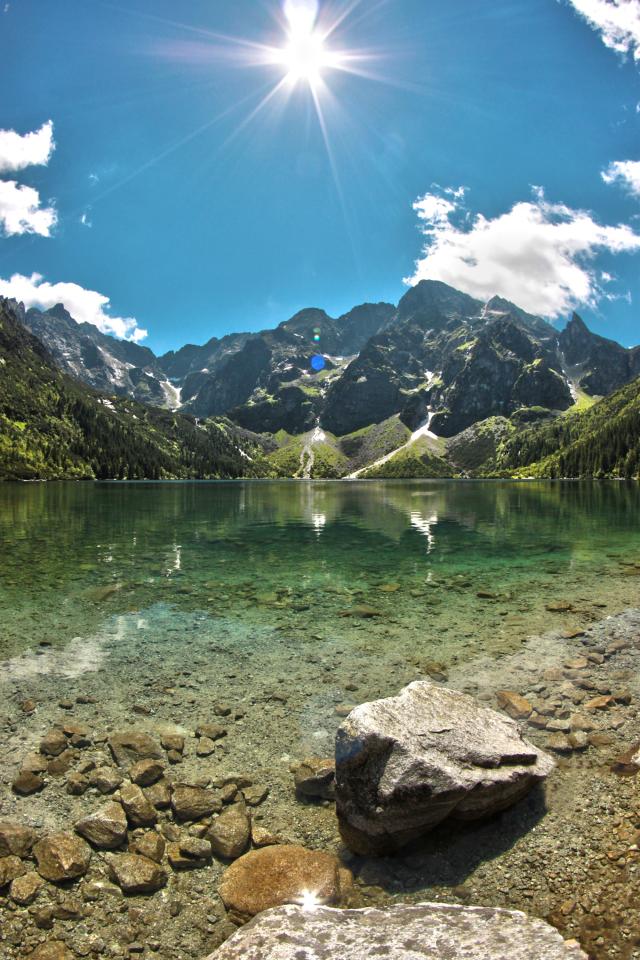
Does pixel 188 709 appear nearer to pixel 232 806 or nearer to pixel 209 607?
pixel 232 806

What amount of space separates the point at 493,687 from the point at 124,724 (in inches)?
435

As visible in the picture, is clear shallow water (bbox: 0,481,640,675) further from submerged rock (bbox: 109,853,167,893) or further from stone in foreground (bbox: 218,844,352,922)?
submerged rock (bbox: 109,853,167,893)

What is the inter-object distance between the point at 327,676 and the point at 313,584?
1374cm

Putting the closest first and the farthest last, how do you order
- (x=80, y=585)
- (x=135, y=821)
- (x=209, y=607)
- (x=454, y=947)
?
(x=454, y=947) < (x=135, y=821) < (x=209, y=607) < (x=80, y=585)

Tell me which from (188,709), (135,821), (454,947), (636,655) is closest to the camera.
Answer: (454,947)

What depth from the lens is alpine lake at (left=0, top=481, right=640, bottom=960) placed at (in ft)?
25.2

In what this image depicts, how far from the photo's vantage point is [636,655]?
58.0 feet

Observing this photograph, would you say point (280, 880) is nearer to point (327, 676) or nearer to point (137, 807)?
point (137, 807)

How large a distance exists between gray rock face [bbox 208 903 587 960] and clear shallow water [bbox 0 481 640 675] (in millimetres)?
11125

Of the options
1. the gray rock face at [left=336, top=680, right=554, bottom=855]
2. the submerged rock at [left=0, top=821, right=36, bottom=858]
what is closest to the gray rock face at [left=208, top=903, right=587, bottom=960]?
the gray rock face at [left=336, top=680, right=554, bottom=855]

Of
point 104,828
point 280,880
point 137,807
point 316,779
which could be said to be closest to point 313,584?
point 316,779

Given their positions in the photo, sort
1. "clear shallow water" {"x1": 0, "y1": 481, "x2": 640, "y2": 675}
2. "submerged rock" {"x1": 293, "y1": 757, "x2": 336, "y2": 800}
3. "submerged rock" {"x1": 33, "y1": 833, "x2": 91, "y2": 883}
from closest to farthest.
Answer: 1. "submerged rock" {"x1": 33, "y1": 833, "x2": 91, "y2": 883}
2. "submerged rock" {"x1": 293, "y1": 757, "x2": 336, "y2": 800}
3. "clear shallow water" {"x1": 0, "y1": 481, "x2": 640, "y2": 675}

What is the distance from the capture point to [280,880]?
7906mm

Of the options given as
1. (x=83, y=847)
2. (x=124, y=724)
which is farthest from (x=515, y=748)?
(x=124, y=724)
